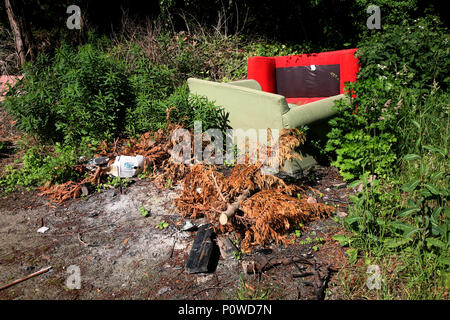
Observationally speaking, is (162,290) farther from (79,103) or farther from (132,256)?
(79,103)

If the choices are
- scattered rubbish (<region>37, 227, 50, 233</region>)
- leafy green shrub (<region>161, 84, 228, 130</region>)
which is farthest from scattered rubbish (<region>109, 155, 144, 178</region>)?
scattered rubbish (<region>37, 227, 50, 233</region>)

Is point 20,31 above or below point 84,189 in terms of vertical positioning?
above

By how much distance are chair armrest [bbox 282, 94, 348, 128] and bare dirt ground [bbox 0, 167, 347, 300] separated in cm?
73

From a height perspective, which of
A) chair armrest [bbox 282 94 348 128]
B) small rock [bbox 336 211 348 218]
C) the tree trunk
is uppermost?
the tree trunk

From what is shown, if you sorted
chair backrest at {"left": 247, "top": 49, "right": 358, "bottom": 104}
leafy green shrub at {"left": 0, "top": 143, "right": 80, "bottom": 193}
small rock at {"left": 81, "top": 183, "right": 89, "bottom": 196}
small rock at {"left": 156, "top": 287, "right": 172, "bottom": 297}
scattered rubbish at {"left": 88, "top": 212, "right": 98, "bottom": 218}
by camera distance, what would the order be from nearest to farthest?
small rock at {"left": 156, "top": 287, "right": 172, "bottom": 297}, scattered rubbish at {"left": 88, "top": 212, "right": 98, "bottom": 218}, small rock at {"left": 81, "top": 183, "right": 89, "bottom": 196}, leafy green shrub at {"left": 0, "top": 143, "right": 80, "bottom": 193}, chair backrest at {"left": 247, "top": 49, "right": 358, "bottom": 104}

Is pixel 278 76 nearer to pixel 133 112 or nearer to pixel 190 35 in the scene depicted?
pixel 133 112

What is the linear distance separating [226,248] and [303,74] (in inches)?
139

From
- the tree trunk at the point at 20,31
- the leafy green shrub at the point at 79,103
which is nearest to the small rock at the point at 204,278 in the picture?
the leafy green shrub at the point at 79,103

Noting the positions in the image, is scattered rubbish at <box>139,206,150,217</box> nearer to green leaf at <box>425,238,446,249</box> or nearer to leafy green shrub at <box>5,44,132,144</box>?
leafy green shrub at <box>5,44,132,144</box>

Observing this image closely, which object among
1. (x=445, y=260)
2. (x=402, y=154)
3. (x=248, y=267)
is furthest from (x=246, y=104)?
(x=445, y=260)

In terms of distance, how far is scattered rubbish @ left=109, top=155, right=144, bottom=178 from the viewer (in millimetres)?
3686

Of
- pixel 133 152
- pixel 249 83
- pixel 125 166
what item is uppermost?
pixel 249 83

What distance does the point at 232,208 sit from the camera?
264 cm

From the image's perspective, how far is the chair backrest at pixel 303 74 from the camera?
4.76m
